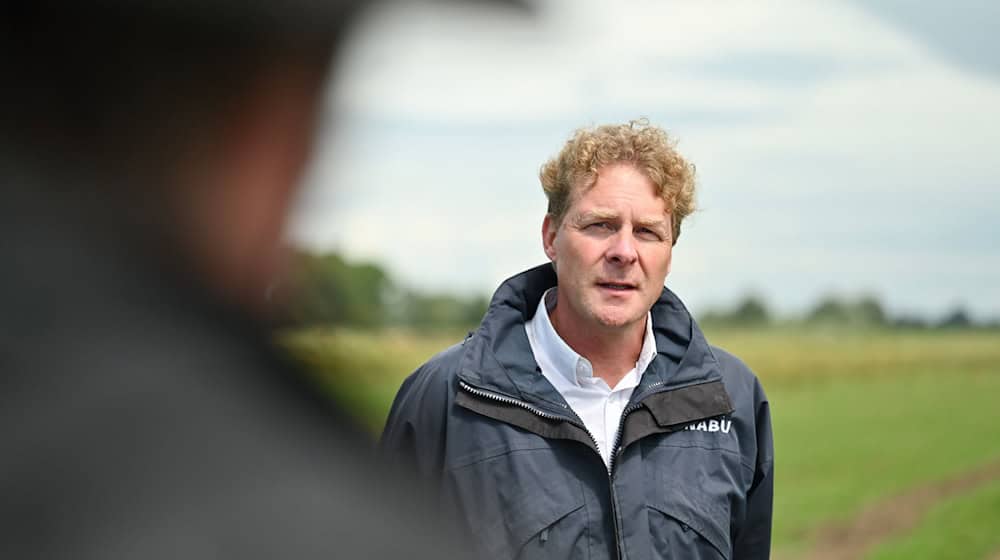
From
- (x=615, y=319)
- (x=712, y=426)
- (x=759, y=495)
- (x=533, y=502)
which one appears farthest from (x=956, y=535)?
(x=533, y=502)

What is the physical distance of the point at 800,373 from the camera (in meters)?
28.7

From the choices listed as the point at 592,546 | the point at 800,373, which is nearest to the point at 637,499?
the point at 592,546

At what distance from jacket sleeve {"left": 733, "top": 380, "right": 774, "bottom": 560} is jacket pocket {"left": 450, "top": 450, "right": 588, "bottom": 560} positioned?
822 millimetres

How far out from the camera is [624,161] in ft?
11.6

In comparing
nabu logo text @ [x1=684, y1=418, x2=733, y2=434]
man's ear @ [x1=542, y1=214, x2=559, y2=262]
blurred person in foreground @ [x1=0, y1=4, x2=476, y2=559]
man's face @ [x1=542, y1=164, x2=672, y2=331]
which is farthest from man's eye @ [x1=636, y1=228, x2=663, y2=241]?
blurred person in foreground @ [x1=0, y1=4, x2=476, y2=559]

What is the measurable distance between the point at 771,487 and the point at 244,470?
3.50 m

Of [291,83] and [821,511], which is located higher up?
[291,83]

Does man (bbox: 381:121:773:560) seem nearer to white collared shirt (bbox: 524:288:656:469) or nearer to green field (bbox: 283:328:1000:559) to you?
white collared shirt (bbox: 524:288:656:469)

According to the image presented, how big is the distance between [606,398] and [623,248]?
0.47m

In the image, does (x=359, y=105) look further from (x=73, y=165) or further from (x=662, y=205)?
(x=662, y=205)

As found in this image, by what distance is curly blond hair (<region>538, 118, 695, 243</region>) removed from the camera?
3.54 metres

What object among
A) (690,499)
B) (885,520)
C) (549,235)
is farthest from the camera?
(885,520)

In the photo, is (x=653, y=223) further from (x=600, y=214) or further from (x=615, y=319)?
(x=615, y=319)

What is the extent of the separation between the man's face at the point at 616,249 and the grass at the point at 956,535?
14.3 metres
